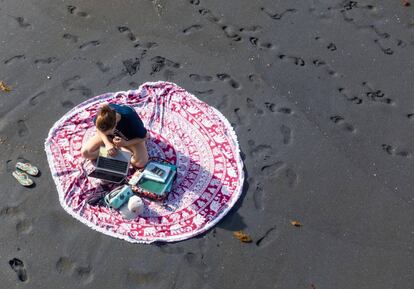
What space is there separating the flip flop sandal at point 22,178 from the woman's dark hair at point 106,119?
104cm

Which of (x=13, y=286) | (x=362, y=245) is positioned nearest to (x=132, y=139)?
(x=13, y=286)

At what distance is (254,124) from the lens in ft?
18.6

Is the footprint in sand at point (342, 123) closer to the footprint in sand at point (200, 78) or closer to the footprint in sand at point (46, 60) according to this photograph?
the footprint in sand at point (200, 78)

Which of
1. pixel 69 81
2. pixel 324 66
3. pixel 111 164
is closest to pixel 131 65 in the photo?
pixel 69 81

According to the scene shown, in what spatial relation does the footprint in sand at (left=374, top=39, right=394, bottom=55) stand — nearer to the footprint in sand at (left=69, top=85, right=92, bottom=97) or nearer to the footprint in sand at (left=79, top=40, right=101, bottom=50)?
the footprint in sand at (left=79, top=40, right=101, bottom=50)

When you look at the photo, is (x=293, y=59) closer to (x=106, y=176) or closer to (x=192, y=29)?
(x=192, y=29)

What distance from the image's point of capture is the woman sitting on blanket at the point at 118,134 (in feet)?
14.9

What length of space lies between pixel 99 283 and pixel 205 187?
4.40 ft

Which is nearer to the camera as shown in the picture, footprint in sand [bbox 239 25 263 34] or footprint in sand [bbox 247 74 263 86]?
footprint in sand [bbox 247 74 263 86]

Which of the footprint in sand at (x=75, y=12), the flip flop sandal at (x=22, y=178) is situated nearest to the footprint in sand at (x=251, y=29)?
the footprint in sand at (x=75, y=12)

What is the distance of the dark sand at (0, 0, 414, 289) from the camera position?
4.63 m

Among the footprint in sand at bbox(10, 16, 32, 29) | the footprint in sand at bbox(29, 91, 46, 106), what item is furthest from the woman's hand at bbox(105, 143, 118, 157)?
the footprint in sand at bbox(10, 16, 32, 29)

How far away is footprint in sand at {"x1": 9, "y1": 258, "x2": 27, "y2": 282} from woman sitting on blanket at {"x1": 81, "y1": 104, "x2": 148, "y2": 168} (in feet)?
3.73

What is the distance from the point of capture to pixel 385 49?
6496 millimetres
